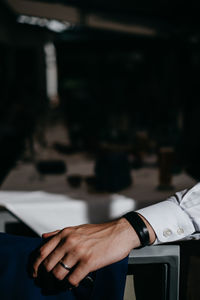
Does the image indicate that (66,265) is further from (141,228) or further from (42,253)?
(141,228)

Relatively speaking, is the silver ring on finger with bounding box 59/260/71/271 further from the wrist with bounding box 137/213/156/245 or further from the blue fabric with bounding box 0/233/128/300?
the wrist with bounding box 137/213/156/245

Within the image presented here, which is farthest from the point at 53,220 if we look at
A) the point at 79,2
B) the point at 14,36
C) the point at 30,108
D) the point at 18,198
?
the point at 14,36

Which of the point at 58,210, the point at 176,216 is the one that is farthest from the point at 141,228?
the point at 58,210

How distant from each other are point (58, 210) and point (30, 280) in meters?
0.65

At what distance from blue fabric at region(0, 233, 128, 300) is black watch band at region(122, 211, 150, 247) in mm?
80

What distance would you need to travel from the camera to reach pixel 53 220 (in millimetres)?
1370

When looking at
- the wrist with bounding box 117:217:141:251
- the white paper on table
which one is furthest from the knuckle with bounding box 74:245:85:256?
the white paper on table

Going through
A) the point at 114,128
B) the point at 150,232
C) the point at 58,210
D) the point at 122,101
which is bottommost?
the point at 58,210

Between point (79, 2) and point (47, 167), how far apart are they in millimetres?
2985

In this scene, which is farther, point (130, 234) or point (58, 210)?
point (58, 210)

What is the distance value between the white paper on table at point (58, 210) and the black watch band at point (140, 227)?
0.54 meters

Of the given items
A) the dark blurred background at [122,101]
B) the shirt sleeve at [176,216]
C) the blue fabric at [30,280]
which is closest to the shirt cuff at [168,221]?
the shirt sleeve at [176,216]

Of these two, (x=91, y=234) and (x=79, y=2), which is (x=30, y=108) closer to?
(x=91, y=234)

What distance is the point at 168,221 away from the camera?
2.98 feet
